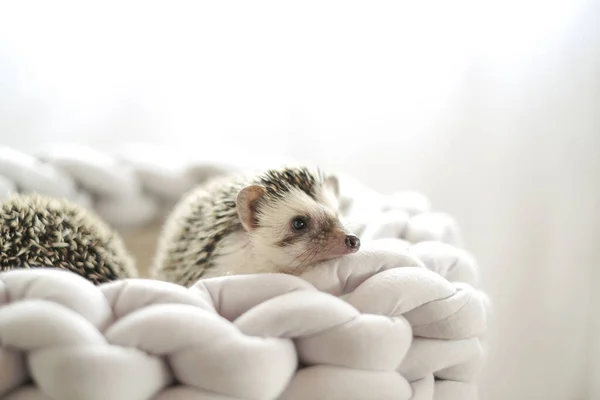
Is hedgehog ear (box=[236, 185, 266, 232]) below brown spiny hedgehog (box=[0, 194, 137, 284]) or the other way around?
the other way around

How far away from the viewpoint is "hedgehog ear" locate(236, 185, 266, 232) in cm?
116

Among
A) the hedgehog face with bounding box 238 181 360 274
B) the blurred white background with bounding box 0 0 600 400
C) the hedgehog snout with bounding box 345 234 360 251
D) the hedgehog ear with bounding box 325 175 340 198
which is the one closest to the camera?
the hedgehog snout with bounding box 345 234 360 251

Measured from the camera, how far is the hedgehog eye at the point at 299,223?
3.74 feet

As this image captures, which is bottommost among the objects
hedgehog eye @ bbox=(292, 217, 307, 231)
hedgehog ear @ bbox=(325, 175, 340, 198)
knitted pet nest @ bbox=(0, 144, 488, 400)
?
knitted pet nest @ bbox=(0, 144, 488, 400)

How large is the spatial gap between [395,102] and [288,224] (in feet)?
2.94

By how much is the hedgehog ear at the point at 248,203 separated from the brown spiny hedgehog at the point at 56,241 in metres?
0.25

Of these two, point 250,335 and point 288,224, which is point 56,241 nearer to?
point 288,224

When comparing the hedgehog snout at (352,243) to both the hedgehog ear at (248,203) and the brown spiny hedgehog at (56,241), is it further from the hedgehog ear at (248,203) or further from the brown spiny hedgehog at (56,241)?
the brown spiny hedgehog at (56,241)

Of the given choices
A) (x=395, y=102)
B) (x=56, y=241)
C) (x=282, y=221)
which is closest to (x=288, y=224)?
(x=282, y=221)

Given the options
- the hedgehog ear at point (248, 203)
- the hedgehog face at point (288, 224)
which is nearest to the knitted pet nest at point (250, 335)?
the hedgehog face at point (288, 224)

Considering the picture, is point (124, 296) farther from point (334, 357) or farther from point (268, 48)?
point (268, 48)

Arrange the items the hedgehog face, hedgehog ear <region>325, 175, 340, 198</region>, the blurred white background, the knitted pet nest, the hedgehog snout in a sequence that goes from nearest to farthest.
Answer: the knitted pet nest
the hedgehog snout
the hedgehog face
hedgehog ear <region>325, 175, 340, 198</region>
the blurred white background

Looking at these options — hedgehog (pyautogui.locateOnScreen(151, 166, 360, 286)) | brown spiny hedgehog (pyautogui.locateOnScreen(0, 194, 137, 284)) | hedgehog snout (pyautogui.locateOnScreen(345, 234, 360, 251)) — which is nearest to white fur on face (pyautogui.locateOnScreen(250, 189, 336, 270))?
hedgehog (pyautogui.locateOnScreen(151, 166, 360, 286))

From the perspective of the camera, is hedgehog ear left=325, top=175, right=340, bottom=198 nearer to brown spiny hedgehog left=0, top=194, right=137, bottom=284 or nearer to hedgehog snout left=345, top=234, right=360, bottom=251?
hedgehog snout left=345, top=234, right=360, bottom=251
